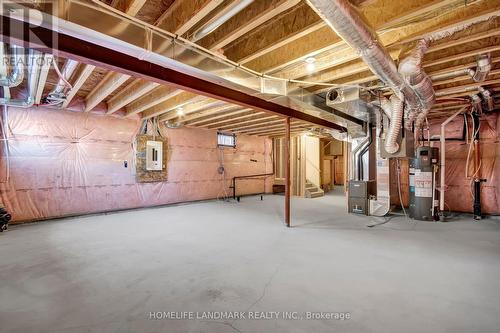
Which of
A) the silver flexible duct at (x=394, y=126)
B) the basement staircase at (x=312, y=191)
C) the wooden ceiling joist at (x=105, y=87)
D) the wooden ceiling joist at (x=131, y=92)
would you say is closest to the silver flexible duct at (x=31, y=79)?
the wooden ceiling joist at (x=105, y=87)

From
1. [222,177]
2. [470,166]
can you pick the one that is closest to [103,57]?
[222,177]

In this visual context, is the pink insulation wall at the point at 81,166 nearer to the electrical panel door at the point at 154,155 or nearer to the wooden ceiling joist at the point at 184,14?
the electrical panel door at the point at 154,155

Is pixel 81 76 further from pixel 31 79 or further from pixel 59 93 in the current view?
pixel 59 93

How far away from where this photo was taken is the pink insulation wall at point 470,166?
16.5 feet

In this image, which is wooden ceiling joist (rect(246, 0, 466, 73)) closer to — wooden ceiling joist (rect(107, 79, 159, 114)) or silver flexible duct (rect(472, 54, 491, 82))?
silver flexible duct (rect(472, 54, 491, 82))

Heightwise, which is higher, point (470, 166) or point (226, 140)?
point (226, 140)

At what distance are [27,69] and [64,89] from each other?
837mm

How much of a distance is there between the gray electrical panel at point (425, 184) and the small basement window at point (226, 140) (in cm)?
524

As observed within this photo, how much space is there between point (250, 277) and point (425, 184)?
4232 millimetres

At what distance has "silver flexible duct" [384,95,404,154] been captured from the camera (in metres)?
3.35

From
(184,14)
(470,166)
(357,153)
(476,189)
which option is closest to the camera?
(184,14)

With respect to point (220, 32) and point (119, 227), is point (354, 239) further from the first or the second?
point (119, 227)
